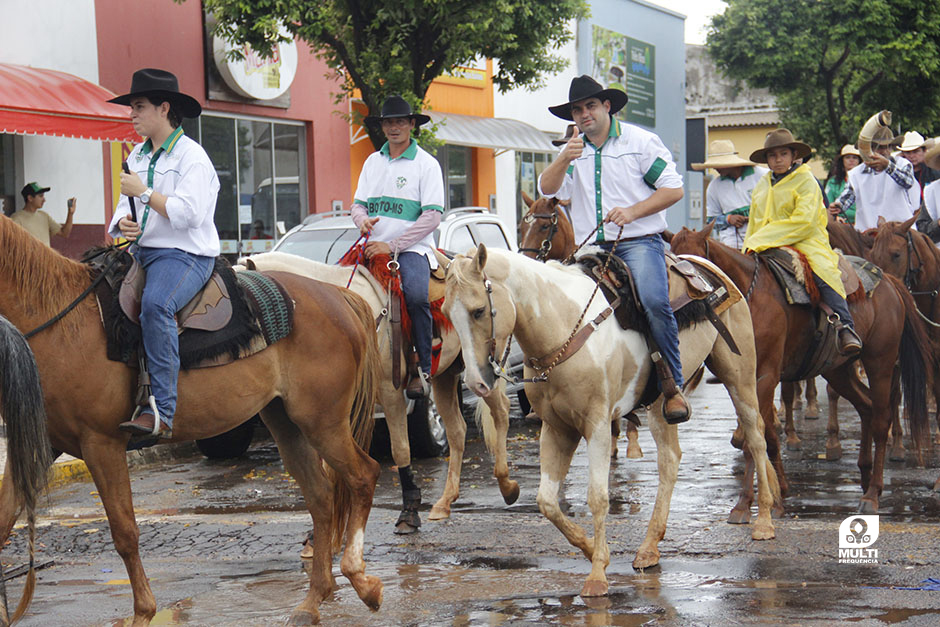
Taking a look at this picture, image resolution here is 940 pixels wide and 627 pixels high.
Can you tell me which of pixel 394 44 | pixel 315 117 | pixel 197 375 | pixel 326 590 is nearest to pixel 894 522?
pixel 326 590

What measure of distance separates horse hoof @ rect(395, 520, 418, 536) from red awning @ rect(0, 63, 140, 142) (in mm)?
8276

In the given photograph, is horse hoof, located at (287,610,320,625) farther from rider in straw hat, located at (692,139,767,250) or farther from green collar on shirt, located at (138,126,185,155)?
rider in straw hat, located at (692,139,767,250)

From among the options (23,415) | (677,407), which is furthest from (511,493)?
(23,415)

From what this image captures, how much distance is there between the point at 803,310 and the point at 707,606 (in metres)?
3.66

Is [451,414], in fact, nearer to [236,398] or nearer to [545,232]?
[545,232]

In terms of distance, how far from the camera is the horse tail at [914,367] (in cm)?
965

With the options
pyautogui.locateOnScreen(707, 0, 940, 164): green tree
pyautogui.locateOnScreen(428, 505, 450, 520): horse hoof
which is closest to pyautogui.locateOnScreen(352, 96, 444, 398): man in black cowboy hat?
pyautogui.locateOnScreen(428, 505, 450, 520): horse hoof

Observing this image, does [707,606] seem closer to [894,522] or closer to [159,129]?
[894,522]

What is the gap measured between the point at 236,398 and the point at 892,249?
7.36 meters

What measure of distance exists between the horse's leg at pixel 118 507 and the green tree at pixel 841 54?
27787 mm

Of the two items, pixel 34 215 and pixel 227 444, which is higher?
pixel 34 215

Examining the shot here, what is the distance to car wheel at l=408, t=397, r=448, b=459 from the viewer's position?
1062 cm

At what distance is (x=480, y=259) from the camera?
19.3ft

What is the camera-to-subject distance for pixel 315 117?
22797 millimetres
